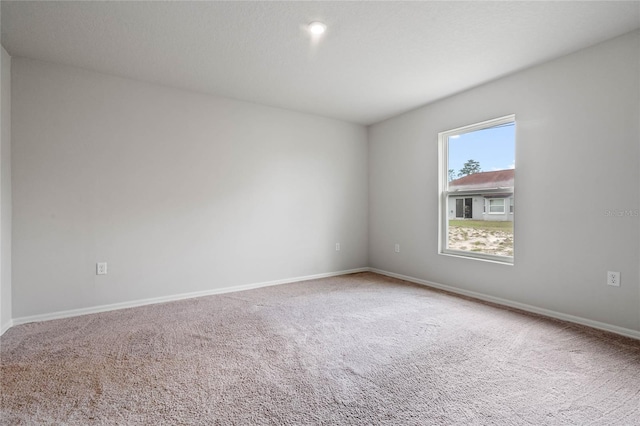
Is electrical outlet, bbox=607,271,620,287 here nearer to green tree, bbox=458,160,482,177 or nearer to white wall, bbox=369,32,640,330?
white wall, bbox=369,32,640,330

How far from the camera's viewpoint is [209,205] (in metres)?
3.62

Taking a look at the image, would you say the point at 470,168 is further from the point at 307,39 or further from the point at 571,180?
the point at 307,39

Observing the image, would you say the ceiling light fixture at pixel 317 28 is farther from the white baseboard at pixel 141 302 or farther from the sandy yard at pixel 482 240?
the white baseboard at pixel 141 302

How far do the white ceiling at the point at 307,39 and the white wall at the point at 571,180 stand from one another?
0.22 m

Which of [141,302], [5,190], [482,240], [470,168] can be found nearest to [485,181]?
[470,168]

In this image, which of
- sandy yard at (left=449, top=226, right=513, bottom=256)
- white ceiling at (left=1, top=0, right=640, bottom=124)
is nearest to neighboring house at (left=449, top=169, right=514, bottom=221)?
sandy yard at (left=449, top=226, right=513, bottom=256)

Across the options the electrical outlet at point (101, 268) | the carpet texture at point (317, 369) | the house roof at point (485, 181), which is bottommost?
the carpet texture at point (317, 369)

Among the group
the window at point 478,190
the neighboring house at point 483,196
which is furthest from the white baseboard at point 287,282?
the neighboring house at point 483,196

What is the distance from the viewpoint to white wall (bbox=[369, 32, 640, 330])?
238 centimetres

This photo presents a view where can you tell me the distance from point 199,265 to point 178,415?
7.34ft

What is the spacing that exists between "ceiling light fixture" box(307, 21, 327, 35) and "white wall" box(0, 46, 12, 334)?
2600 millimetres

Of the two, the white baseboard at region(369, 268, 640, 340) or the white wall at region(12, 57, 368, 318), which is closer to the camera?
the white baseboard at region(369, 268, 640, 340)

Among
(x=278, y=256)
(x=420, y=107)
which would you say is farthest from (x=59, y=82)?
(x=420, y=107)

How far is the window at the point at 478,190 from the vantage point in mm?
3240
